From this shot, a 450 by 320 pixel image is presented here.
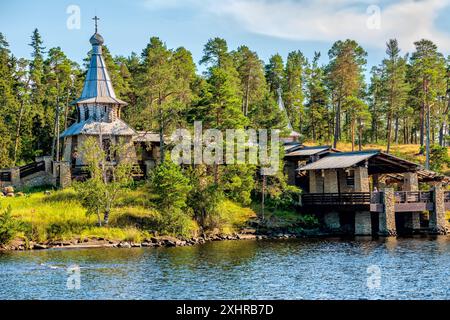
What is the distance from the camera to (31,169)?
5472cm

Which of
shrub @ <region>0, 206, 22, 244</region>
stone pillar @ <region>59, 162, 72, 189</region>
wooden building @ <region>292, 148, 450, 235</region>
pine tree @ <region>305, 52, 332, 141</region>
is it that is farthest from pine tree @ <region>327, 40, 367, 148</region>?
shrub @ <region>0, 206, 22, 244</region>

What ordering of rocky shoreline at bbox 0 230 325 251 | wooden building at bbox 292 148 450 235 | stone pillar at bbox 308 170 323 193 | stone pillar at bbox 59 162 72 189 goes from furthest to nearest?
stone pillar at bbox 308 170 323 193
stone pillar at bbox 59 162 72 189
wooden building at bbox 292 148 450 235
rocky shoreline at bbox 0 230 325 251

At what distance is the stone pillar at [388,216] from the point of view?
50.0 metres

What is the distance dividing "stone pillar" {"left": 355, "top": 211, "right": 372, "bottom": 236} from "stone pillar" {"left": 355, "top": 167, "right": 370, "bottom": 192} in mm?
2146

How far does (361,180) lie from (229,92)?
12383 millimetres

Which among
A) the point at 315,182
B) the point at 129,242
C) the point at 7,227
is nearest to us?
the point at 7,227

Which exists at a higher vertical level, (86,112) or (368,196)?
(86,112)

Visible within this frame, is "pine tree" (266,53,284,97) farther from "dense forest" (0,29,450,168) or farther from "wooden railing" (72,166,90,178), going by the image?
"wooden railing" (72,166,90,178)

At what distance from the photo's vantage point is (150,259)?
3694 centimetres

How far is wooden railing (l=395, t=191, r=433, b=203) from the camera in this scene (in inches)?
2020

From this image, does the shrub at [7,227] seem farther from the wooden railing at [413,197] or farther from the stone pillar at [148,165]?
the wooden railing at [413,197]

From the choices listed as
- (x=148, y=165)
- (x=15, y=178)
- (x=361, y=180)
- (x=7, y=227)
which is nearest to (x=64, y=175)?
(x=15, y=178)

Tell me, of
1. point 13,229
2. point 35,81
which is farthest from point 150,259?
point 35,81

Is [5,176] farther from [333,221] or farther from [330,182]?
[333,221]
